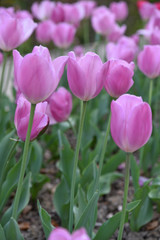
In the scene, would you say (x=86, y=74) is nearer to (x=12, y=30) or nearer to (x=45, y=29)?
(x=12, y=30)

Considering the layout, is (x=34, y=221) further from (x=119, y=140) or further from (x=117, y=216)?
(x=119, y=140)

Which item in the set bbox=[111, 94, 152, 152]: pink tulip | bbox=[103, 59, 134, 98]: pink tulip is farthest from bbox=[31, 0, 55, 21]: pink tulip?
bbox=[111, 94, 152, 152]: pink tulip

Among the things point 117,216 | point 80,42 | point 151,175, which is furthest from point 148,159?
point 80,42

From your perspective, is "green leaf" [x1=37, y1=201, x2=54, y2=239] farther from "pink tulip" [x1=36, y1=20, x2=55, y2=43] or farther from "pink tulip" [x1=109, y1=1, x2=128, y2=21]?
"pink tulip" [x1=109, y1=1, x2=128, y2=21]

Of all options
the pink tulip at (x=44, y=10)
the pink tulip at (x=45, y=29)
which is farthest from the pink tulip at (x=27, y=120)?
Result: the pink tulip at (x=44, y=10)

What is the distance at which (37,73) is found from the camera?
81 cm

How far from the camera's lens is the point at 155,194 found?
4.92ft

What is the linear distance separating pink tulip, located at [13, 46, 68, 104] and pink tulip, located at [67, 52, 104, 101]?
56mm

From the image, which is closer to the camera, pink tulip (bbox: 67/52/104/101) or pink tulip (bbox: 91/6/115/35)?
pink tulip (bbox: 67/52/104/101)

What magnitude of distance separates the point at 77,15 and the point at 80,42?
13.0 ft

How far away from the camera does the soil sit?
1.53 m

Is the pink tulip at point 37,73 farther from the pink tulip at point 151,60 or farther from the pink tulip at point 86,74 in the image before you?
the pink tulip at point 151,60

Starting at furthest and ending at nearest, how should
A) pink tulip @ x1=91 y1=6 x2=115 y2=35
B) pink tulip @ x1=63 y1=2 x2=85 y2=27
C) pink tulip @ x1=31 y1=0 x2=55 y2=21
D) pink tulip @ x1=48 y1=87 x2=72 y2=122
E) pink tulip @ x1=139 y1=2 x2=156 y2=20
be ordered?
pink tulip @ x1=139 y1=2 x2=156 y2=20 → pink tulip @ x1=31 y1=0 x2=55 y2=21 → pink tulip @ x1=63 y1=2 x2=85 y2=27 → pink tulip @ x1=91 y1=6 x2=115 y2=35 → pink tulip @ x1=48 y1=87 x2=72 y2=122

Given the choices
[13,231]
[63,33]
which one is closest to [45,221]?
[13,231]
